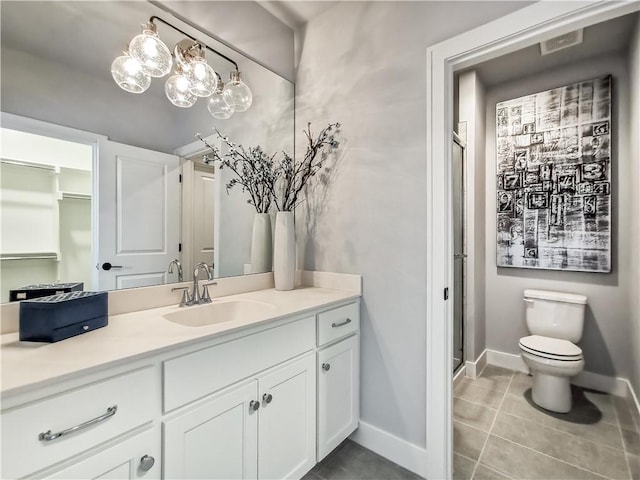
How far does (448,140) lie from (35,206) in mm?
1722

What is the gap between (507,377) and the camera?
99.7 inches

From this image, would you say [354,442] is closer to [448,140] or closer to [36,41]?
[448,140]

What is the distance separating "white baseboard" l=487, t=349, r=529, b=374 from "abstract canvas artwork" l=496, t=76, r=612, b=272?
0.81m

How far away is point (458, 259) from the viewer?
95.0 inches

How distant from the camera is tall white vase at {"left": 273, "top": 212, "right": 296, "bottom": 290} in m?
1.80

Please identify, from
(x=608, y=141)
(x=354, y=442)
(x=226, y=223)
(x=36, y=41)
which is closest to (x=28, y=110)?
(x=36, y=41)

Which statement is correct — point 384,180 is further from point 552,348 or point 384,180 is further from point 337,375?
point 552,348

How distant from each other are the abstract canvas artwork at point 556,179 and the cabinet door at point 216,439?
8.23ft

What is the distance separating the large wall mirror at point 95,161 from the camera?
1.09m

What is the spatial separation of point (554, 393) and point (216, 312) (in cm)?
229

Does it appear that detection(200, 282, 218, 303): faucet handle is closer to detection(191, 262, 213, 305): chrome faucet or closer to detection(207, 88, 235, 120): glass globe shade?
detection(191, 262, 213, 305): chrome faucet

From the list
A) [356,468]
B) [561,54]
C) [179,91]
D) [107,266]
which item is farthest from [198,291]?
[561,54]

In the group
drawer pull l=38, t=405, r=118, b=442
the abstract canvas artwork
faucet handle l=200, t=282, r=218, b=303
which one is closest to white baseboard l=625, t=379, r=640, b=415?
the abstract canvas artwork

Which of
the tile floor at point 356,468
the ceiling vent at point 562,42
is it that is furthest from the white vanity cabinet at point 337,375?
the ceiling vent at point 562,42
